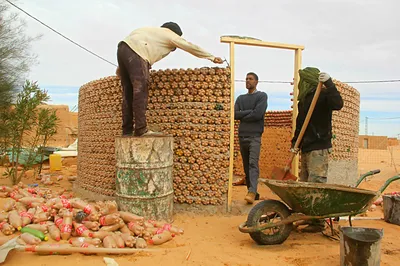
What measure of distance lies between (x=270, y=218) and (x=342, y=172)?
367 centimetres

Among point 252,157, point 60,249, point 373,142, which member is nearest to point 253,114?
point 252,157

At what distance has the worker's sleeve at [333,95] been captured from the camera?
406 centimetres

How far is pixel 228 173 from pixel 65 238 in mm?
2513

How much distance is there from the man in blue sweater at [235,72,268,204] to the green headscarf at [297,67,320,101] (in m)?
1.06

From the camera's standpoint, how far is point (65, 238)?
152 inches

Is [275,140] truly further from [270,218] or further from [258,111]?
[270,218]

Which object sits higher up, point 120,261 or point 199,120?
point 199,120

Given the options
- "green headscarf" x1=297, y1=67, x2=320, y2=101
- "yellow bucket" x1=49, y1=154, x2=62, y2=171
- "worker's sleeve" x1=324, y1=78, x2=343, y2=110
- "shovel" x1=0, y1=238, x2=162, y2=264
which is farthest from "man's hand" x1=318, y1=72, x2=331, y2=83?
"yellow bucket" x1=49, y1=154, x2=62, y2=171

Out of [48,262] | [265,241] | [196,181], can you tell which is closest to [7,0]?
[196,181]

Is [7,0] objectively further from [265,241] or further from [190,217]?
[265,241]

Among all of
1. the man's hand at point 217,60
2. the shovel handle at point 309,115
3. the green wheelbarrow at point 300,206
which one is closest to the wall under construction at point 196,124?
the man's hand at point 217,60

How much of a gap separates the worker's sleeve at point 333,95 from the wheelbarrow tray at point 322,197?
1.06 m

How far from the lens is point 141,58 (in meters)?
4.52

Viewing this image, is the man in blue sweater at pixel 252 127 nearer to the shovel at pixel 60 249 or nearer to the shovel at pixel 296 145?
the shovel at pixel 296 145
